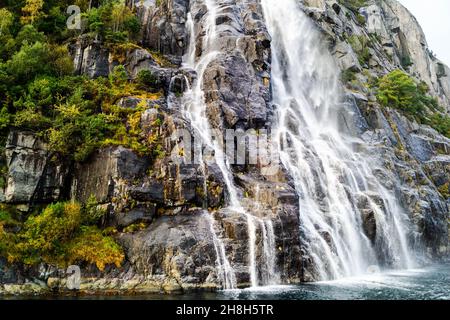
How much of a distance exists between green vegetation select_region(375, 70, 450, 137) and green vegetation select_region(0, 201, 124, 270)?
39527mm

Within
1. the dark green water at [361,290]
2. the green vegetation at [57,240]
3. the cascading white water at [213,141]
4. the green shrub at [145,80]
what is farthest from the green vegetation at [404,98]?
the green vegetation at [57,240]

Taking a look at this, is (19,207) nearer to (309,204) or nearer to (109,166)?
(109,166)

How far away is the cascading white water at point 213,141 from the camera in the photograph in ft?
77.1

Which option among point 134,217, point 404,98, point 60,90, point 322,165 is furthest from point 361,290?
point 404,98

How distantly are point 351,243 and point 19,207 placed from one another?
22.2 meters

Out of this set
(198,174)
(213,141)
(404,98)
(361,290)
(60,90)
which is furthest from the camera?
(404,98)

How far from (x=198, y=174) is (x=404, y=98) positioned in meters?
39.0

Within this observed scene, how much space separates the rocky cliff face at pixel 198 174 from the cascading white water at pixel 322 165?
199 centimetres

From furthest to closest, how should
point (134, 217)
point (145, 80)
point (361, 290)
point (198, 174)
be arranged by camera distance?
point (145, 80)
point (198, 174)
point (134, 217)
point (361, 290)

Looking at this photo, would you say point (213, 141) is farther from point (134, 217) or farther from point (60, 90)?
point (60, 90)

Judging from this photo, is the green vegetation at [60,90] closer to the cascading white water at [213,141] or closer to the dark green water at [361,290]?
the cascading white water at [213,141]

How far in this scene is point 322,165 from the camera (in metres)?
35.3
